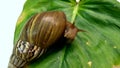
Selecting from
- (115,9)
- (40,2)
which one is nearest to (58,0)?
(40,2)

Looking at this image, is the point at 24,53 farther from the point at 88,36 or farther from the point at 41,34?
the point at 88,36

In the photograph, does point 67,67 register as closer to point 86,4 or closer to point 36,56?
point 36,56

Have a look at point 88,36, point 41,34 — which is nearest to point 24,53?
point 41,34

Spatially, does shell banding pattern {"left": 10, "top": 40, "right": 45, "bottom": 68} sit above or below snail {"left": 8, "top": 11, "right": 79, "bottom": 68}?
below
